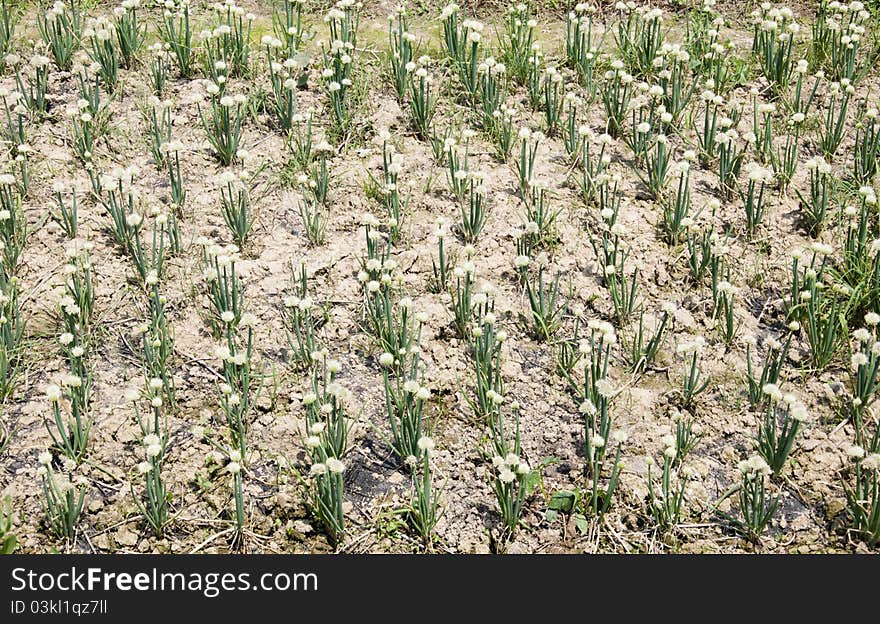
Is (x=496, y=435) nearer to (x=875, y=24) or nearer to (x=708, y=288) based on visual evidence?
(x=708, y=288)

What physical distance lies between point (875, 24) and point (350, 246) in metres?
4.16

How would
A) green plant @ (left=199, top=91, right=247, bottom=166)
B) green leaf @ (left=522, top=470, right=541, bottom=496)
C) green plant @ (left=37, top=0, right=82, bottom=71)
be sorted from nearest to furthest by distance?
green leaf @ (left=522, top=470, right=541, bottom=496)
green plant @ (left=199, top=91, right=247, bottom=166)
green plant @ (left=37, top=0, right=82, bottom=71)

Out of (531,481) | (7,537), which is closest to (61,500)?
(7,537)

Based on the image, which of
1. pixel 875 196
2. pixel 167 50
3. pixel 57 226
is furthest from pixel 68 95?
pixel 875 196

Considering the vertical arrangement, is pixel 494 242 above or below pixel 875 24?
below

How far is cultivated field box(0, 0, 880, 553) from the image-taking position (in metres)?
4.15

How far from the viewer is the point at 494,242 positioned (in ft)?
17.4

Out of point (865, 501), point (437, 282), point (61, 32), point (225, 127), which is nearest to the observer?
point (865, 501)

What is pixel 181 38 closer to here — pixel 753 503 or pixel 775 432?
pixel 775 432

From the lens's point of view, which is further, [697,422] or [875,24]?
[875,24]

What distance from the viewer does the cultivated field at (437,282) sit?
163 inches

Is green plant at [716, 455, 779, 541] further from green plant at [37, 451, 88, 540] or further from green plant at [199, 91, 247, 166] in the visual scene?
green plant at [199, 91, 247, 166]

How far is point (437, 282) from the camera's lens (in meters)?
5.05

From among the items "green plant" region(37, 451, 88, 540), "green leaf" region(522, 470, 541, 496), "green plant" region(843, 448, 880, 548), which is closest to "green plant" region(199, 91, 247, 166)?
"green plant" region(37, 451, 88, 540)
